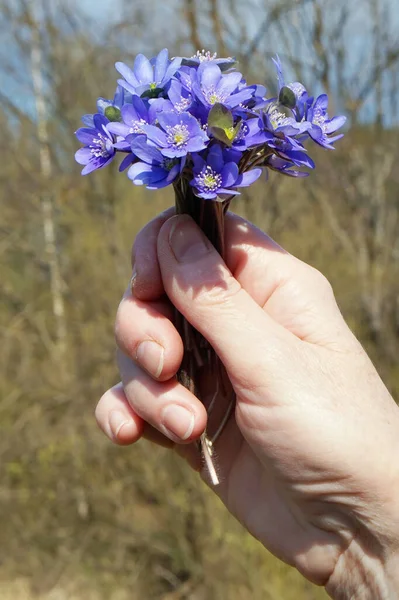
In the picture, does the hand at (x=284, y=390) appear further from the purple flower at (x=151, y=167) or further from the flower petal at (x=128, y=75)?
the flower petal at (x=128, y=75)

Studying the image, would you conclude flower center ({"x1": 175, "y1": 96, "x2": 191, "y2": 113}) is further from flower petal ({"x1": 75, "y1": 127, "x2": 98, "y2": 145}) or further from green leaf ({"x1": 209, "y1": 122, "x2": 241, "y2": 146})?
flower petal ({"x1": 75, "y1": 127, "x2": 98, "y2": 145})

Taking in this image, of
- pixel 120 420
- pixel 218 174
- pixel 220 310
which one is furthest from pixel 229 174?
pixel 120 420

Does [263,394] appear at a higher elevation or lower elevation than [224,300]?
lower

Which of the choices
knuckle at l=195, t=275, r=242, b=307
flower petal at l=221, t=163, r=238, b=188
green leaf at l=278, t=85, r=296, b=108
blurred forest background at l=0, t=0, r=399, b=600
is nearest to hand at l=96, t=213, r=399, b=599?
knuckle at l=195, t=275, r=242, b=307

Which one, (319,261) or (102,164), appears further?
(319,261)

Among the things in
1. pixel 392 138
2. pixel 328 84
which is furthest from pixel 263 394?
pixel 392 138

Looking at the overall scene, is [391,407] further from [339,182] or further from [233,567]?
[339,182]

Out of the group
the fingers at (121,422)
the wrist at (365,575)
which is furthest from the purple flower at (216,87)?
the wrist at (365,575)

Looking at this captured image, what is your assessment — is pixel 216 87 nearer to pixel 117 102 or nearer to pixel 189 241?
pixel 117 102
